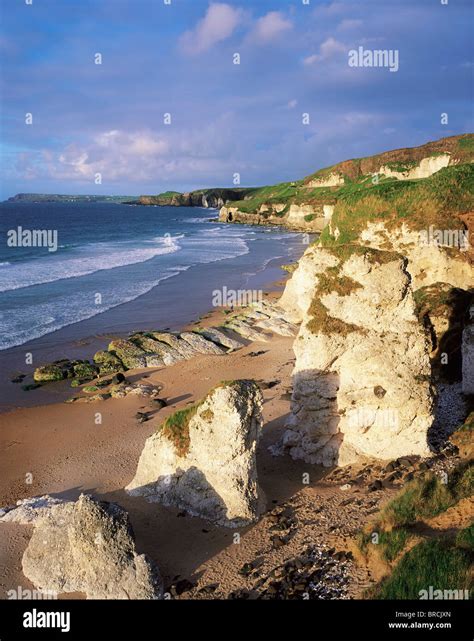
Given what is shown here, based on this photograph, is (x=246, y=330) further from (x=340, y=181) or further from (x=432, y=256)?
(x=340, y=181)

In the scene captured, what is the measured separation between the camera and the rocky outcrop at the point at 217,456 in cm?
1409

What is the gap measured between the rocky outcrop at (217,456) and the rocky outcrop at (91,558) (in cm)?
263

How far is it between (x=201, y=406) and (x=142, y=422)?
8.48 metres

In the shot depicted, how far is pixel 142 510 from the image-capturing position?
49.6ft

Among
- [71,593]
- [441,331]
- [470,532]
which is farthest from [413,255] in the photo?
[71,593]

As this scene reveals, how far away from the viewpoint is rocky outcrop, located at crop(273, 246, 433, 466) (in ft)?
52.2

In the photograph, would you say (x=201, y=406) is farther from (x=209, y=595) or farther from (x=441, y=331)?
(x=441, y=331)

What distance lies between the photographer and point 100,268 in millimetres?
61812

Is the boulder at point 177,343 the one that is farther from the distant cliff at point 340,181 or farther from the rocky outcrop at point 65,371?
the distant cliff at point 340,181

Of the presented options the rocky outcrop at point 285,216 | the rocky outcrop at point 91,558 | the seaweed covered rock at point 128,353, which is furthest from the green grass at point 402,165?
the rocky outcrop at point 91,558

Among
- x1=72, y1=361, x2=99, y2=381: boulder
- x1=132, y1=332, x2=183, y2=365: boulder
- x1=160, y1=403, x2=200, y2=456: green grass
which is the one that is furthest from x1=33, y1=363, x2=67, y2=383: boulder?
x1=160, y1=403, x2=200, y2=456: green grass

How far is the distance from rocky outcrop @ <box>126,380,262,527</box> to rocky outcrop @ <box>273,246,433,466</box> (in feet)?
10.9

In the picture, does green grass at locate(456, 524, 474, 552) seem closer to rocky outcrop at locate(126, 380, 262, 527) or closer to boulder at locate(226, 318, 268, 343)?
rocky outcrop at locate(126, 380, 262, 527)

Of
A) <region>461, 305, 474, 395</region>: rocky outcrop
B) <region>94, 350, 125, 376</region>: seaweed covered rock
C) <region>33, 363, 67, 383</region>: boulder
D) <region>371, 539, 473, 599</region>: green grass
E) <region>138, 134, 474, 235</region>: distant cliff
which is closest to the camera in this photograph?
<region>371, 539, 473, 599</region>: green grass
